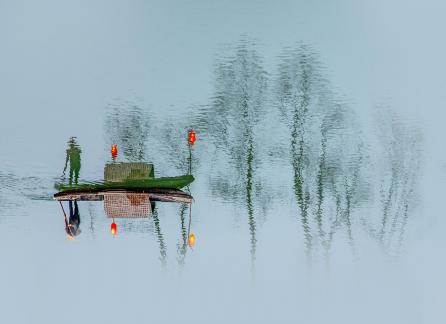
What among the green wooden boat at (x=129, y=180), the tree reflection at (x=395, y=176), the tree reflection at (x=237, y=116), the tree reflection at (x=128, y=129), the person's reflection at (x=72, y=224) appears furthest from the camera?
the tree reflection at (x=395, y=176)

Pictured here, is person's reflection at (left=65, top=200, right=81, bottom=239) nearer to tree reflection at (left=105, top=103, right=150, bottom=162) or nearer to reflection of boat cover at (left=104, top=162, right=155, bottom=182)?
reflection of boat cover at (left=104, top=162, right=155, bottom=182)

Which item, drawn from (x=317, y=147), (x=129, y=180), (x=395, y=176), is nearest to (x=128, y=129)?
(x=317, y=147)

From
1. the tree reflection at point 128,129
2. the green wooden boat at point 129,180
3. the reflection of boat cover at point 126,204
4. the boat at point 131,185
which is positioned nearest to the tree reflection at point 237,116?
the tree reflection at point 128,129

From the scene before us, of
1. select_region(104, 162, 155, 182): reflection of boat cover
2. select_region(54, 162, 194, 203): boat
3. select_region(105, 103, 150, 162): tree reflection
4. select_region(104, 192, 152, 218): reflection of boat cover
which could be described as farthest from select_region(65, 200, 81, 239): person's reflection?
select_region(105, 103, 150, 162): tree reflection

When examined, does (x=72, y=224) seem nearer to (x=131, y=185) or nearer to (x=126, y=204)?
(x=126, y=204)

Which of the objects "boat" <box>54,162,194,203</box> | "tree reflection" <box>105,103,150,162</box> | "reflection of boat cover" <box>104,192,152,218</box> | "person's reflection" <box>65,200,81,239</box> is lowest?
"person's reflection" <box>65,200,81,239</box>

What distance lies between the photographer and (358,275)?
90.3ft

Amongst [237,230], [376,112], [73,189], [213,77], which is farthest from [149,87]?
[73,189]

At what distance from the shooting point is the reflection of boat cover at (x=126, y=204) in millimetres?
15837

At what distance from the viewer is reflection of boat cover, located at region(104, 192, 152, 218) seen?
52.0 ft

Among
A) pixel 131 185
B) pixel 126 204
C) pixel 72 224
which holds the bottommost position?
pixel 72 224

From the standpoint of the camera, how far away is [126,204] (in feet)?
52.3

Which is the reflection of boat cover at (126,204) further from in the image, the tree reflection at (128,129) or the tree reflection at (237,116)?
the tree reflection at (237,116)

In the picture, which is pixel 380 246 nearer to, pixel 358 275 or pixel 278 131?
pixel 358 275
